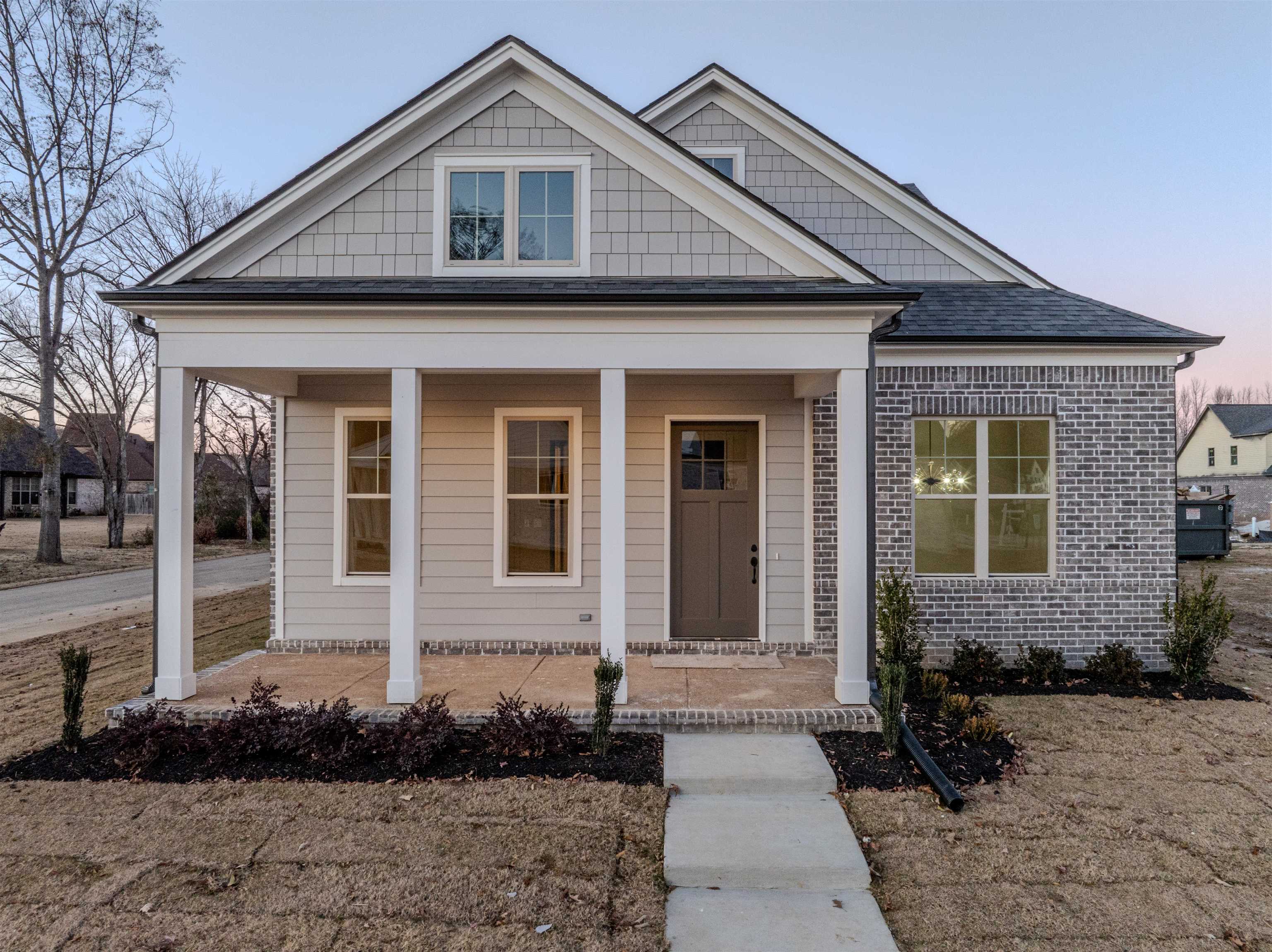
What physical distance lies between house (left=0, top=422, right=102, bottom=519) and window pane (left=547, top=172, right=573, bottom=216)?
116ft

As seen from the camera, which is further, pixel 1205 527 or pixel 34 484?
pixel 34 484

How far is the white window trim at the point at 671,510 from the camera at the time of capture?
7039 mm

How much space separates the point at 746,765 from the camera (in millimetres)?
4504

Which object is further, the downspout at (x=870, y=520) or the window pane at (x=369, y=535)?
the window pane at (x=369, y=535)

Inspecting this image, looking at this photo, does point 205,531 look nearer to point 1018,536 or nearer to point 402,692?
point 402,692

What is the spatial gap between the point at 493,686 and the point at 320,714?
1.58 m

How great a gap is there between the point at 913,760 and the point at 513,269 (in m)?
5.32

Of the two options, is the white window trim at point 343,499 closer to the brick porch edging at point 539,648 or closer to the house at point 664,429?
the house at point 664,429

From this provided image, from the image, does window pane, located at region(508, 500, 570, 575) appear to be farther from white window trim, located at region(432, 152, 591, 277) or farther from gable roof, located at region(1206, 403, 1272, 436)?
gable roof, located at region(1206, 403, 1272, 436)

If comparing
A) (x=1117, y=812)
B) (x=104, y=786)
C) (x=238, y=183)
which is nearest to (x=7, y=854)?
(x=104, y=786)

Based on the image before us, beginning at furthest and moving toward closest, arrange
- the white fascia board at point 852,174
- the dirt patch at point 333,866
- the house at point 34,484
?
the house at point 34,484 < the white fascia board at point 852,174 < the dirt patch at point 333,866

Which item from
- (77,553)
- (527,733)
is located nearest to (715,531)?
(527,733)

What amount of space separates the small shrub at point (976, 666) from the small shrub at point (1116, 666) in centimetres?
101

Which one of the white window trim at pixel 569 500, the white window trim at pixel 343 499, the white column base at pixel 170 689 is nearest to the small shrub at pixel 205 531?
the white window trim at pixel 343 499
